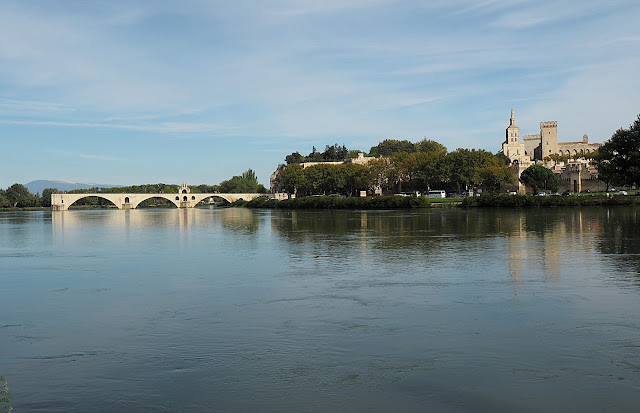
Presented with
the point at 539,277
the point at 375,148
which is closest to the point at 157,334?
the point at 539,277

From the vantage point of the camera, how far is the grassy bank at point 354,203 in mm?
85125

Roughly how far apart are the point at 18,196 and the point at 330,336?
156m

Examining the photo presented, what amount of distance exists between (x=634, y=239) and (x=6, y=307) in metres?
26.0

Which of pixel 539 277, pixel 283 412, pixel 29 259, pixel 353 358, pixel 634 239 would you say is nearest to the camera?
pixel 283 412

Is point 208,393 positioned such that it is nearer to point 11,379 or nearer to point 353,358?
point 353,358

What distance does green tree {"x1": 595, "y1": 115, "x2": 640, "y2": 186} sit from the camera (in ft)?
208

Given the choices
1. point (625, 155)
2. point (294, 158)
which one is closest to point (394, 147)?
point (294, 158)

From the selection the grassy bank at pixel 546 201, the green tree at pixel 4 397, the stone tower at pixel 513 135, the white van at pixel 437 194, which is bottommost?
the green tree at pixel 4 397

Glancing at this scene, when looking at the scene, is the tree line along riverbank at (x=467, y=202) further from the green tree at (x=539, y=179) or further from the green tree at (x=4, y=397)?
the green tree at (x=4, y=397)

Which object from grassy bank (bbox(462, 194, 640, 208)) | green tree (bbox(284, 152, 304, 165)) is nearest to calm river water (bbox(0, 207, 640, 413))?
grassy bank (bbox(462, 194, 640, 208))

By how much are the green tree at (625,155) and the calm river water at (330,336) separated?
155 ft

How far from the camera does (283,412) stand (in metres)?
7.54

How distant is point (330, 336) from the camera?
431 inches

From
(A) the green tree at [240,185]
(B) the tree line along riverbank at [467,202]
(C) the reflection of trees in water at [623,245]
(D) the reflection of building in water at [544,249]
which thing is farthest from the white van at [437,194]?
(A) the green tree at [240,185]
